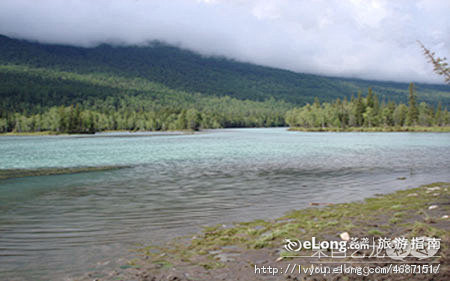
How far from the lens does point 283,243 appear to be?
11.6 meters

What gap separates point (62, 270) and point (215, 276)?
4549 millimetres

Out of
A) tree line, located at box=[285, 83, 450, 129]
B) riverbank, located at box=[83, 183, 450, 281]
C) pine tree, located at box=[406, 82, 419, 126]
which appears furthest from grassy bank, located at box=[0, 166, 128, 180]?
pine tree, located at box=[406, 82, 419, 126]

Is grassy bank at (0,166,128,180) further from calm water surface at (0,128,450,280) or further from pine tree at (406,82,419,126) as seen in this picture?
pine tree at (406,82,419,126)

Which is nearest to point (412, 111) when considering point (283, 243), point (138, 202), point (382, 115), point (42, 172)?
point (382, 115)

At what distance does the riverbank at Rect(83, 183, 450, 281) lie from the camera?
9133 millimetres

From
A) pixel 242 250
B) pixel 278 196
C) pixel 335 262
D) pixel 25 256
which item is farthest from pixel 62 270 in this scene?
pixel 278 196

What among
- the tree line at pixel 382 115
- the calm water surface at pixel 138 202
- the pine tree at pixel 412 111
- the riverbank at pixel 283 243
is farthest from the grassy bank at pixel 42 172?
the pine tree at pixel 412 111

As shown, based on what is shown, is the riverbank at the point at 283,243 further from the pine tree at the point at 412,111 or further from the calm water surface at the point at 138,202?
the pine tree at the point at 412,111

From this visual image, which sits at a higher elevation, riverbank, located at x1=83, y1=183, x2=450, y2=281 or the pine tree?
the pine tree

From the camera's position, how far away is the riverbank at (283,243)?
360 inches

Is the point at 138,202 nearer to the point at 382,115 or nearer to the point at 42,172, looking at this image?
the point at 42,172

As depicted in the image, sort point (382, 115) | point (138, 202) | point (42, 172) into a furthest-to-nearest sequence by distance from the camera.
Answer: point (382, 115) → point (42, 172) → point (138, 202)

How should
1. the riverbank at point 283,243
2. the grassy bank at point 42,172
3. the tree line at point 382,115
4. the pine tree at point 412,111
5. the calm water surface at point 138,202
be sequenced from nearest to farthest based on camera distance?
the riverbank at point 283,243 < the calm water surface at point 138,202 < the grassy bank at point 42,172 < the pine tree at point 412,111 < the tree line at point 382,115

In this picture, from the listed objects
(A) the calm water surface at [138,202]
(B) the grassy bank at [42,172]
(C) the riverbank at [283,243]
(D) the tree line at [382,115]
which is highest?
(D) the tree line at [382,115]
